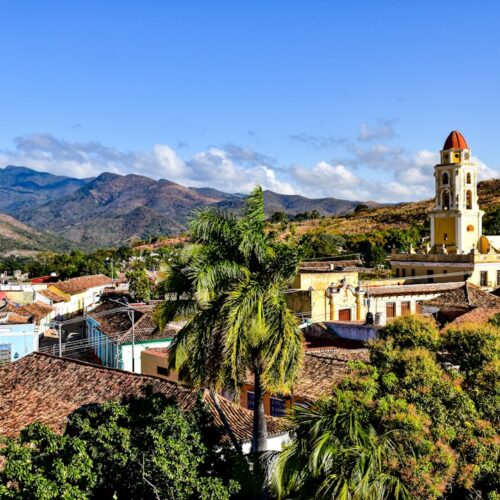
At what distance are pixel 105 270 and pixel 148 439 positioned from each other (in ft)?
226

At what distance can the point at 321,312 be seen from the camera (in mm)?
26578

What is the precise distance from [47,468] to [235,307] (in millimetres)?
3497

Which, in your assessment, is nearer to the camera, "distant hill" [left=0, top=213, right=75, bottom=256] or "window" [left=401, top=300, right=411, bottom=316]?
"window" [left=401, top=300, right=411, bottom=316]

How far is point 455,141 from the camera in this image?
36.3 m

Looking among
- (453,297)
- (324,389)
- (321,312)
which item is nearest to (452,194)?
(453,297)

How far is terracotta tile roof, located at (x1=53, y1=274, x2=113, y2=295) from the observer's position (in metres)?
55.4

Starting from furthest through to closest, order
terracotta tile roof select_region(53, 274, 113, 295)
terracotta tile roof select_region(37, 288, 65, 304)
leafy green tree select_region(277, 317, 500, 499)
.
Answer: terracotta tile roof select_region(53, 274, 113, 295), terracotta tile roof select_region(37, 288, 65, 304), leafy green tree select_region(277, 317, 500, 499)

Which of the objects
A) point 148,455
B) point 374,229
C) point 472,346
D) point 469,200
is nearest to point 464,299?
A: point 469,200

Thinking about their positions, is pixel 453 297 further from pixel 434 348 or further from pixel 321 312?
pixel 434 348

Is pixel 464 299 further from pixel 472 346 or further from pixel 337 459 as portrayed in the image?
pixel 337 459

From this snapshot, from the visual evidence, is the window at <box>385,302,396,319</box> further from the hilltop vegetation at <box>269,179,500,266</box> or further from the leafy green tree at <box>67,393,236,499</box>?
the leafy green tree at <box>67,393,236,499</box>

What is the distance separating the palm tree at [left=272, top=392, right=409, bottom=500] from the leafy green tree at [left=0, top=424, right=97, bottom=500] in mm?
2684

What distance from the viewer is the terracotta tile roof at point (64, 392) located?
14828mm

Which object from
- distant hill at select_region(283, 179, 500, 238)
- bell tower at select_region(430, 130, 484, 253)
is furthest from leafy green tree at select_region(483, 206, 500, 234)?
bell tower at select_region(430, 130, 484, 253)
